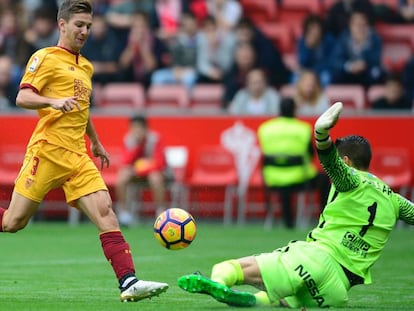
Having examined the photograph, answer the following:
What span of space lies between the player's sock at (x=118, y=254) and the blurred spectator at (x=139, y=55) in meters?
12.8

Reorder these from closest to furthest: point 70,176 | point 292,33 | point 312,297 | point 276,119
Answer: point 312,297 → point 70,176 → point 276,119 → point 292,33

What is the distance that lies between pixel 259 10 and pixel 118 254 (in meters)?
14.6

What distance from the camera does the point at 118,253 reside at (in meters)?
9.05

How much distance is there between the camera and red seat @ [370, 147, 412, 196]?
19.1 meters

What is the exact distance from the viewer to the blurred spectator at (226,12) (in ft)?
73.7

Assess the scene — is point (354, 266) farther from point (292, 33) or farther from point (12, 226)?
point (292, 33)

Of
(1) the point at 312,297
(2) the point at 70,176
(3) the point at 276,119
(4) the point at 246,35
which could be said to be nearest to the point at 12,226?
(2) the point at 70,176

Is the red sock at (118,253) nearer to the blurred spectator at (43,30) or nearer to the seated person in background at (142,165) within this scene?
the seated person in background at (142,165)

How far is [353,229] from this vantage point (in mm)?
8586

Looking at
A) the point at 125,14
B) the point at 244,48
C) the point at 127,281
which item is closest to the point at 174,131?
the point at 244,48

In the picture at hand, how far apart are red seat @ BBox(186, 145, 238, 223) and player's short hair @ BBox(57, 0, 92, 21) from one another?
10668mm

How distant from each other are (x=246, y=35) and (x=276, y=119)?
2.93 metres

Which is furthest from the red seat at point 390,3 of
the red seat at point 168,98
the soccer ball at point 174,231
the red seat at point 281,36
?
the soccer ball at point 174,231

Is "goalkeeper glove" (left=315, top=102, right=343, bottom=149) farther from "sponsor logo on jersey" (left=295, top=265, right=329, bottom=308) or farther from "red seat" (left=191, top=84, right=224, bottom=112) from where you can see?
"red seat" (left=191, top=84, right=224, bottom=112)
